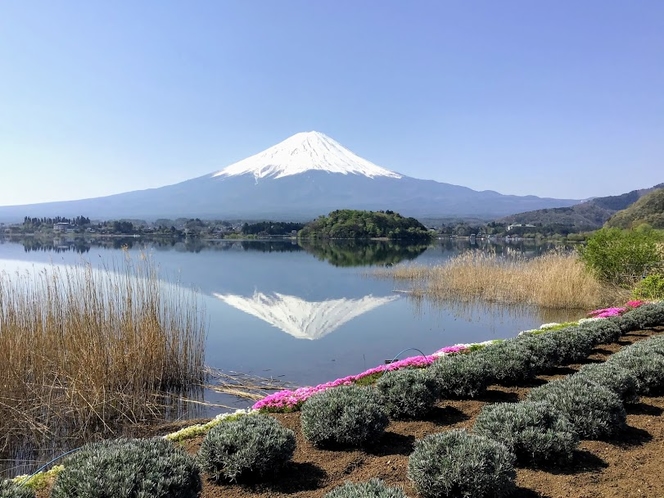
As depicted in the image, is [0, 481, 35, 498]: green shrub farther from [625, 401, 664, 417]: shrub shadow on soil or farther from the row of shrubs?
[625, 401, 664, 417]: shrub shadow on soil

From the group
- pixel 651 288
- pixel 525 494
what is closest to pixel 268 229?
pixel 651 288

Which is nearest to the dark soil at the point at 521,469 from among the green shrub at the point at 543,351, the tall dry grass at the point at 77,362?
the green shrub at the point at 543,351

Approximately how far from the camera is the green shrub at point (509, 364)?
6727 millimetres

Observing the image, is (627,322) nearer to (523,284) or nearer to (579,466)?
(579,466)

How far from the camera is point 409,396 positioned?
17.9 feet

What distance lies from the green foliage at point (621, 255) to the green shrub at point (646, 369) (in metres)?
13.0

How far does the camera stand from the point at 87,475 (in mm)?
3201

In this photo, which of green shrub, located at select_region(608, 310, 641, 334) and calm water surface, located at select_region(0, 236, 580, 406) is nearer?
green shrub, located at select_region(608, 310, 641, 334)

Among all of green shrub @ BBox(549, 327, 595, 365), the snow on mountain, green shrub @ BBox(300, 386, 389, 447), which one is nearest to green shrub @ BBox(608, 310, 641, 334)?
green shrub @ BBox(549, 327, 595, 365)

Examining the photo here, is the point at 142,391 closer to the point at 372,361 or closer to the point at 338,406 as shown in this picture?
the point at 338,406

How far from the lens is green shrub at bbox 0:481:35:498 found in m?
2.97

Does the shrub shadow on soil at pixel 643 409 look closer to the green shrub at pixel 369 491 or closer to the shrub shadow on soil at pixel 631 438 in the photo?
the shrub shadow on soil at pixel 631 438

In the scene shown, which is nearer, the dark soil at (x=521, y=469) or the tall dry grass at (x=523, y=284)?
the dark soil at (x=521, y=469)

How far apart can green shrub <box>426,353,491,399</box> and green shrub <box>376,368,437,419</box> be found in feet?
1.65
